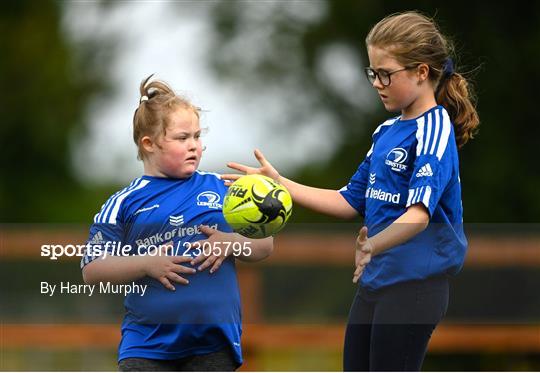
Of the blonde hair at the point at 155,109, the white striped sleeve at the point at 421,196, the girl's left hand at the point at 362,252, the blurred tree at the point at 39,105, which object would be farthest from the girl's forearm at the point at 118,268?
the blurred tree at the point at 39,105

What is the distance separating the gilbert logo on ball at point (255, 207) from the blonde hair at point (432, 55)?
2.18 feet

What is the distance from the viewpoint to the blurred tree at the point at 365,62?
8.37 meters

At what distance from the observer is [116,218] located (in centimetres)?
396

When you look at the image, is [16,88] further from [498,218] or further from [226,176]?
[226,176]

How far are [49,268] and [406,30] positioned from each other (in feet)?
8.74

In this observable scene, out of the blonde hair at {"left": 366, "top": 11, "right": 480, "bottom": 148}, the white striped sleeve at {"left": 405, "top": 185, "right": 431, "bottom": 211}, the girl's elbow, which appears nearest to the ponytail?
the blonde hair at {"left": 366, "top": 11, "right": 480, "bottom": 148}

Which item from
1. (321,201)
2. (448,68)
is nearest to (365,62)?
(321,201)

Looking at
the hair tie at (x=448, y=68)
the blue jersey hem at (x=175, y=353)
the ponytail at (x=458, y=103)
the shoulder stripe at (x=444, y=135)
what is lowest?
the blue jersey hem at (x=175, y=353)

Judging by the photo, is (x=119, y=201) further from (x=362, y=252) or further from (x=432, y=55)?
(x=432, y=55)

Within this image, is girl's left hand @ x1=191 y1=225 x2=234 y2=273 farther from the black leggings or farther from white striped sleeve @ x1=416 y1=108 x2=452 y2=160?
white striped sleeve @ x1=416 y1=108 x2=452 y2=160

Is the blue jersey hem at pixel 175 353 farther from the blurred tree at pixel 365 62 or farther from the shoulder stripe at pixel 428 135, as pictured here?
the blurred tree at pixel 365 62

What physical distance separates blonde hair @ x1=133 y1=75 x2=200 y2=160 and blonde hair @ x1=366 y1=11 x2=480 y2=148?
765 mm

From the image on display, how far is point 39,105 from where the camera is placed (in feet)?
42.3

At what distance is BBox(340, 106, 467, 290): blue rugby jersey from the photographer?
377 centimetres
